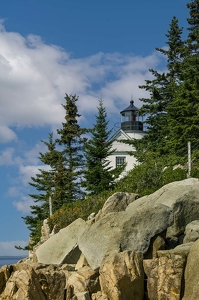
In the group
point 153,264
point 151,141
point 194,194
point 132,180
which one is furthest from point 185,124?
point 153,264

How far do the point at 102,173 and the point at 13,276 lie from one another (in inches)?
625

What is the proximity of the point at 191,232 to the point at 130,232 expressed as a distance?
1903 mm

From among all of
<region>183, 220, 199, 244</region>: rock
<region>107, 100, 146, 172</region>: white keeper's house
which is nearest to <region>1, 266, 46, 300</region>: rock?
<region>183, 220, 199, 244</region>: rock

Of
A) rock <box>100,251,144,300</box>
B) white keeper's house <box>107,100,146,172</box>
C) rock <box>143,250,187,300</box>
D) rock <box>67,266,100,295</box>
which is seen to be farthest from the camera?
white keeper's house <box>107,100,146,172</box>

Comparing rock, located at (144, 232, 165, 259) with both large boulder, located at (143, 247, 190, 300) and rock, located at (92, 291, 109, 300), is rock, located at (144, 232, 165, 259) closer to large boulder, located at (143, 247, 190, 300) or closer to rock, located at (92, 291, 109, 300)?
large boulder, located at (143, 247, 190, 300)

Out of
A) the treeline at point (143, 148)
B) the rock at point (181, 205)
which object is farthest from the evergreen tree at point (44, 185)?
the rock at point (181, 205)

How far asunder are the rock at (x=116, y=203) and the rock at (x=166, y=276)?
5.24m

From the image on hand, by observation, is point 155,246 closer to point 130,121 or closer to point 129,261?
point 129,261

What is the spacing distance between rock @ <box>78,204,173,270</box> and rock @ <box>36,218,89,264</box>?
2205 mm

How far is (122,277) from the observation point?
12664 millimetres

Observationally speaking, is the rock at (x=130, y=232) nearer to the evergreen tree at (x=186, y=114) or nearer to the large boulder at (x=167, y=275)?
the large boulder at (x=167, y=275)

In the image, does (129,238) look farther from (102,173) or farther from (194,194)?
(102,173)

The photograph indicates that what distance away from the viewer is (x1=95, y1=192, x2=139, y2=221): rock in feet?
59.7

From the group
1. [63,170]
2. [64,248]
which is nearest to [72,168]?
[63,170]
